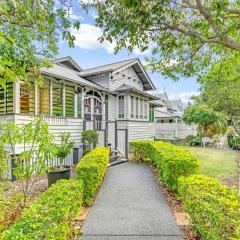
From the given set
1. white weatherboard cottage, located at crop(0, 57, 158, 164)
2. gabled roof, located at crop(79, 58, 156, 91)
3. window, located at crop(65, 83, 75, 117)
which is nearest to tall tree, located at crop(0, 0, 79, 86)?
white weatherboard cottage, located at crop(0, 57, 158, 164)

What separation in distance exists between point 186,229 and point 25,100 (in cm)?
884

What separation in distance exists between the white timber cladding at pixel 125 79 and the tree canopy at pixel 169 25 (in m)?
9.25

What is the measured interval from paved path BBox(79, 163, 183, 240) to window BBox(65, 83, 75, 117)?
5665 millimetres

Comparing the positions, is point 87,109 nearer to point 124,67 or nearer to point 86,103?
point 86,103

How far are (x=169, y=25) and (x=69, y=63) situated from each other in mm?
14183

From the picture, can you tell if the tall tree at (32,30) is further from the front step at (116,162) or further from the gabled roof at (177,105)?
the gabled roof at (177,105)

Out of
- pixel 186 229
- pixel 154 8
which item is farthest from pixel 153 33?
pixel 186 229

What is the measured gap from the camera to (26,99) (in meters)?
11.0

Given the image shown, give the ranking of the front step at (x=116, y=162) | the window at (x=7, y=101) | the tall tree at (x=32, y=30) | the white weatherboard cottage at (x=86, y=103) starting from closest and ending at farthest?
→ the tall tree at (x=32, y=30) < the window at (x=7, y=101) < the white weatherboard cottage at (x=86, y=103) < the front step at (x=116, y=162)

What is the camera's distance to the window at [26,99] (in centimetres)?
1076

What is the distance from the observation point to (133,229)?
15.9 ft

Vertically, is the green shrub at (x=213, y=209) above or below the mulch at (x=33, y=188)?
above

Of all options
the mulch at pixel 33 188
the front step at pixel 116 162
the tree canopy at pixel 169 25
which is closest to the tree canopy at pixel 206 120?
the front step at pixel 116 162

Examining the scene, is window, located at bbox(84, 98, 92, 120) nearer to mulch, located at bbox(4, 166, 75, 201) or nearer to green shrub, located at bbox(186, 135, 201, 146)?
mulch, located at bbox(4, 166, 75, 201)
